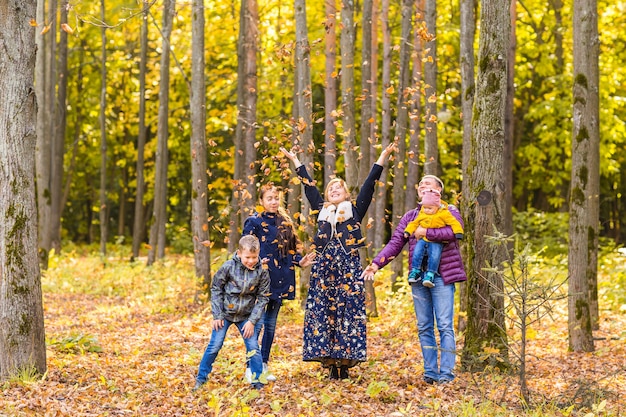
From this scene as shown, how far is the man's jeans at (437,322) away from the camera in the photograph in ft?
24.8

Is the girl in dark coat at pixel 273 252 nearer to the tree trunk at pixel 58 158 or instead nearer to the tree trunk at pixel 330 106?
the tree trunk at pixel 330 106

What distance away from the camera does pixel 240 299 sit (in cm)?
751

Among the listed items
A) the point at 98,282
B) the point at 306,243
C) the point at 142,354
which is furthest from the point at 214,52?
the point at 142,354

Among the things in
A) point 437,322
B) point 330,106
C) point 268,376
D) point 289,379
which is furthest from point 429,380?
point 330,106

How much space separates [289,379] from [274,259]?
1.23 m

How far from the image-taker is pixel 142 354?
990 cm

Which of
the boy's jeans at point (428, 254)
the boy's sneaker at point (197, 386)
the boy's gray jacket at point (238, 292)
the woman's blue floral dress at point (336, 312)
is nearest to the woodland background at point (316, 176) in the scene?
the boy's sneaker at point (197, 386)

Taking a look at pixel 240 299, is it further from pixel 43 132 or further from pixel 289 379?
pixel 43 132

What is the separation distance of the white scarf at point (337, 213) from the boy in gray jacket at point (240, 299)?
2.69ft

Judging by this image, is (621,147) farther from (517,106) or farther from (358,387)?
(358,387)

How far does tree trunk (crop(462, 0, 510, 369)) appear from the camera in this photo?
777 cm

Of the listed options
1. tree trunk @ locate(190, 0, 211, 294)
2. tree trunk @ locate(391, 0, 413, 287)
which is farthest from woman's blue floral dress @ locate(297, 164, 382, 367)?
tree trunk @ locate(391, 0, 413, 287)

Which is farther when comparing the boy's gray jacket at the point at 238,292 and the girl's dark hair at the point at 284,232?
the girl's dark hair at the point at 284,232

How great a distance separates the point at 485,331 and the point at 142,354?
443 centimetres
